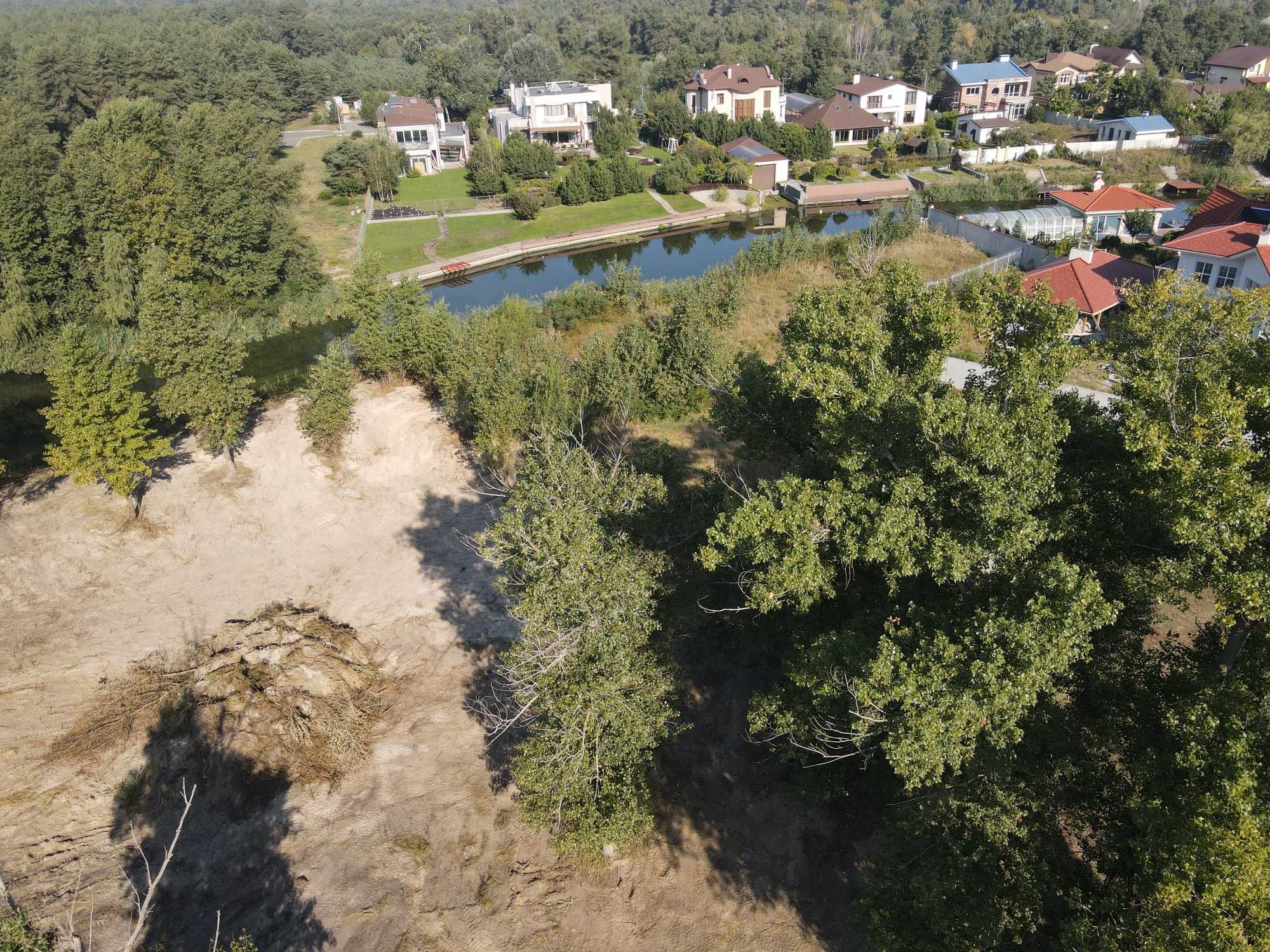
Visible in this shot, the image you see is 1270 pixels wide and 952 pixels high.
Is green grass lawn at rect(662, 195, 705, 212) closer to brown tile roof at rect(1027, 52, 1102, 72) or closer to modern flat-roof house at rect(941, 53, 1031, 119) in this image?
modern flat-roof house at rect(941, 53, 1031, 119)

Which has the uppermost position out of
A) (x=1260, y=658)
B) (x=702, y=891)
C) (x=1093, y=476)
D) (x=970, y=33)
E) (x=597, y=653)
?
(x=970, y=33)

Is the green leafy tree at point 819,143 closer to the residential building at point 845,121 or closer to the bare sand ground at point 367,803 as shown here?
the residential building at point 845,121

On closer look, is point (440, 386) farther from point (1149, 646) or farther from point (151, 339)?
point (1149, 646)

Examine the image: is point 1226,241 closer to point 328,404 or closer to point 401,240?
point 328,404

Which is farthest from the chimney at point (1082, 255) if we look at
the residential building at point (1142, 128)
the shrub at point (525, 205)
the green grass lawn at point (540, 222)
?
the residential building at point (1142, 128)

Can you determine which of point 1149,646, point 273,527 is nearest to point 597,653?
point 1149,646

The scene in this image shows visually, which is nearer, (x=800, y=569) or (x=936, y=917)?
(x=936, y=917)

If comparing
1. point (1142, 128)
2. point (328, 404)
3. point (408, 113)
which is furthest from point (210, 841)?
point (1142, 128)
